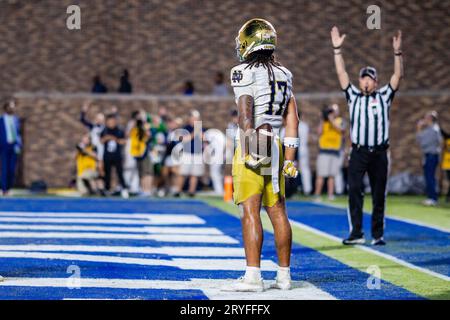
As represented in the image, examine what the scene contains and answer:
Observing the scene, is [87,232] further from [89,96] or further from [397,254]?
[89,96]

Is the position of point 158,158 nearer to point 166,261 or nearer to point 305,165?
point 305,165

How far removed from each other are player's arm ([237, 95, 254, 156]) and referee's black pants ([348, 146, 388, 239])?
15.5 feet

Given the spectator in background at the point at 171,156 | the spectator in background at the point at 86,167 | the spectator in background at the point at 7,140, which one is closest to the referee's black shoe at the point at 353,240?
the spectator in background at the point at 86,167

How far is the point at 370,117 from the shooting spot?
13414 mm

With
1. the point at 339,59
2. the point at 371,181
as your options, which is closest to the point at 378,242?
the point at 371,181

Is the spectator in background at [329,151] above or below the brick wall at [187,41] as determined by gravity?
below

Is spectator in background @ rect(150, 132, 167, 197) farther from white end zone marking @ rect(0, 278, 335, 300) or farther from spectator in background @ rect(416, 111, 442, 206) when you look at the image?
white end zone marking @ rect(0, 278, 335, 300)

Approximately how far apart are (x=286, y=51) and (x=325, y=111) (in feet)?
22.8

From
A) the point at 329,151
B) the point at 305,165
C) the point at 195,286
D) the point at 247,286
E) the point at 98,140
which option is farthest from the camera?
the point at 305,165

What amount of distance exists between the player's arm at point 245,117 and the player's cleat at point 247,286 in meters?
1.08

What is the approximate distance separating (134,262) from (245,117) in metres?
2.73

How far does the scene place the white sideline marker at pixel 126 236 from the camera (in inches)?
538

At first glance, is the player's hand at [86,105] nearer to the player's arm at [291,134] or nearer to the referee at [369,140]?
the referee at [369,140]
